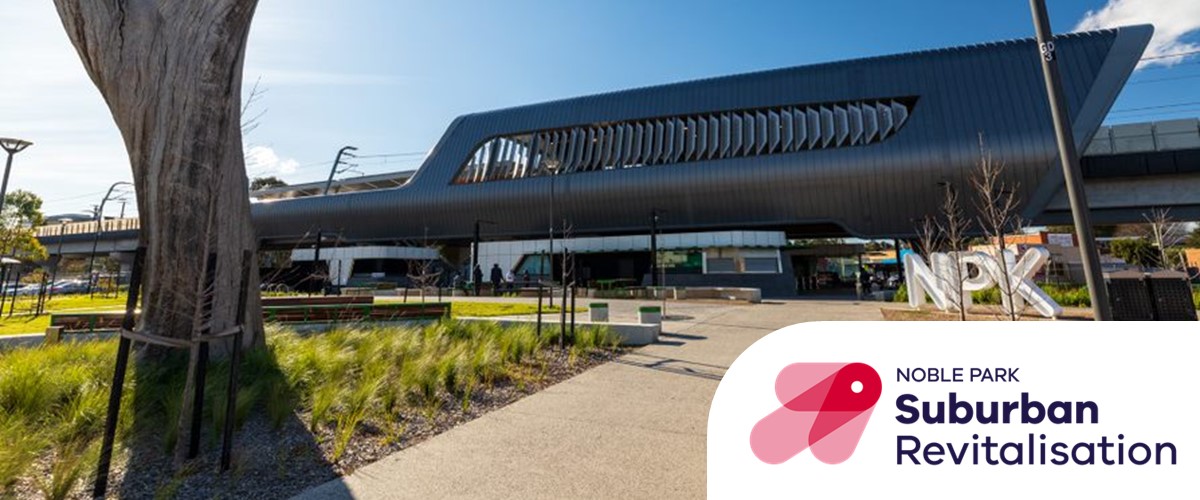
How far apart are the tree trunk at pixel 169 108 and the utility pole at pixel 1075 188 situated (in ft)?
32.3

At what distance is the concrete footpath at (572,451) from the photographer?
3682 mm

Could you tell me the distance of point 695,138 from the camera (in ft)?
Result: 144

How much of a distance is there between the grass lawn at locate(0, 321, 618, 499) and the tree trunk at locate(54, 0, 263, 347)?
1.04 metres

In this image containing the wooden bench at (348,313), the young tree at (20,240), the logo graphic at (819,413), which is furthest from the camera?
the young tree at (20,240)

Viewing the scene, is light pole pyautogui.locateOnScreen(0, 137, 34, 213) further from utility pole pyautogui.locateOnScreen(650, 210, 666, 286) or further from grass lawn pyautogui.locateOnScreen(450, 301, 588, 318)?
utility pole pyautogui.locateOnScreen(650, 210, 666, 286)

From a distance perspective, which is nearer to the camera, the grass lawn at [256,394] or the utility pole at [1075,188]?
the grass lawn at [256,394]

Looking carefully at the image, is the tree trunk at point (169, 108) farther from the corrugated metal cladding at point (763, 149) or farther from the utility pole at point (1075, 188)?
the corrugated metal cladding at point (763, 149)

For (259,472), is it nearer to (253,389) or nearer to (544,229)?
(253,389)

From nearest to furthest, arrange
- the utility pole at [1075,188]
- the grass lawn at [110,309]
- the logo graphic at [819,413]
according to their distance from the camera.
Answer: the logo graphic at [819,413] → the utility pole at [1075,188] → the grass lawn at [110,309]

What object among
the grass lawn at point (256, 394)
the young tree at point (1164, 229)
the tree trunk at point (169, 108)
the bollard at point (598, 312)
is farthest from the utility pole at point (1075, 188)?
the young tree at point (1164, 229)

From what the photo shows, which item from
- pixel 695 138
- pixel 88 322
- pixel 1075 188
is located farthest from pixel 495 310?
pixel 695 138

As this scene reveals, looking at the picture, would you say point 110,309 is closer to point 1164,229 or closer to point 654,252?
point 654,252

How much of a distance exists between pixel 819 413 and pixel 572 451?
294 centimetres

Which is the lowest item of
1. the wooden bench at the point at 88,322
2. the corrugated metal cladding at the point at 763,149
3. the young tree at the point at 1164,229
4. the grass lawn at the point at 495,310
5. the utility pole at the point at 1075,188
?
the grass lawn at the point at 495,310
